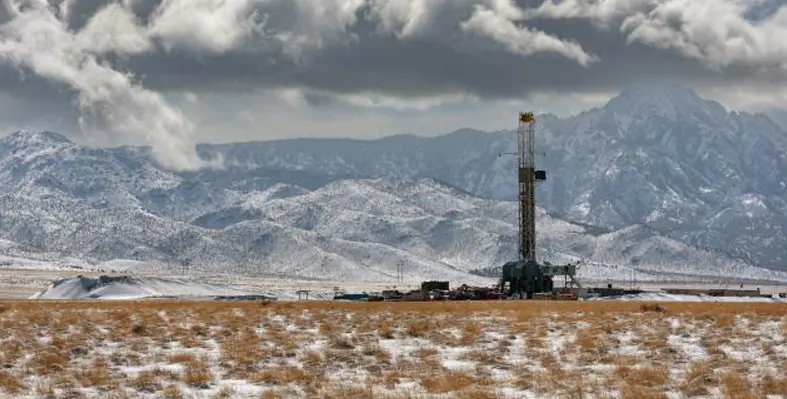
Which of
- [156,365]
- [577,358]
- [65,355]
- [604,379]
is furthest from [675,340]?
[65,355]

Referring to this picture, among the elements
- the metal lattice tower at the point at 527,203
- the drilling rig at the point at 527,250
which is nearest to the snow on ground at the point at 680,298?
the drilling rig at the point at 527,250

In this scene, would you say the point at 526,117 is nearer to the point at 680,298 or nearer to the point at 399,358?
the point at 680,298

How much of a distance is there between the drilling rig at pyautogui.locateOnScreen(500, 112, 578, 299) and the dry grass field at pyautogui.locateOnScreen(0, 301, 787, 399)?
307 feet

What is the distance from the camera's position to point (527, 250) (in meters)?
151

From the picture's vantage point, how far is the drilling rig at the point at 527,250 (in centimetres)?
14088

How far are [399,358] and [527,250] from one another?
122 m

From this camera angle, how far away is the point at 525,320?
44969 millimetres

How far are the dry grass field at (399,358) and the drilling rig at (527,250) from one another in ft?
307

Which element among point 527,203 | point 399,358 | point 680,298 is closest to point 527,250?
point 527,203

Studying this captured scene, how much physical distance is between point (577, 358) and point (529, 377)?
4.34m

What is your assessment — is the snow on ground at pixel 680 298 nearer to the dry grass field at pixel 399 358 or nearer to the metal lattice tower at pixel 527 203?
the metal lattice tower at pixel 527 203

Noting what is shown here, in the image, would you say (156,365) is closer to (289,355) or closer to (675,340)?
(289,355)

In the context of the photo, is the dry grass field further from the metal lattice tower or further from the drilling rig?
the metal lattice tower

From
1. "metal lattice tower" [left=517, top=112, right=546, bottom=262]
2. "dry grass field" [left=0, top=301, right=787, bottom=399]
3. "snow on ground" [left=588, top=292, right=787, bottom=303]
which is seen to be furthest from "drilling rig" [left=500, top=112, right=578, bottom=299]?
"dry grass field" [left=0, top=301, right=787, bottom=399]
